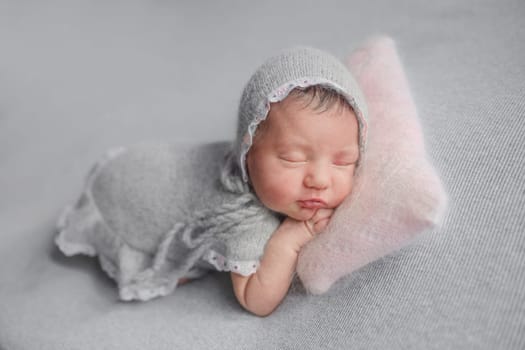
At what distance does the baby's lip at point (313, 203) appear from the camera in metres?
0.94

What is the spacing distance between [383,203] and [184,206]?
0.45 m

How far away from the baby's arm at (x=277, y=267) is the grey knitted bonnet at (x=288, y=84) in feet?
0.49

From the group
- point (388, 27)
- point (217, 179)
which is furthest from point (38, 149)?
point (388, 27)

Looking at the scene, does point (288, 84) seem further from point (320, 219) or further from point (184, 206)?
point (184, 206)

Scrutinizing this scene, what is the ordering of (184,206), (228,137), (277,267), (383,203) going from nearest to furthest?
(383,203) → (277,267) → (184,206) → (228,137)

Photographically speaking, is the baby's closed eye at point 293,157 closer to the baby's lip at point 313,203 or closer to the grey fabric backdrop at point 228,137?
the baby's lip at point 313,203

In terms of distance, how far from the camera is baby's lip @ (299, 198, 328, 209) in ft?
3.08

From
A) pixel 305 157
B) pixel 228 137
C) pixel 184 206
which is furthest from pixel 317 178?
pixel 228 137

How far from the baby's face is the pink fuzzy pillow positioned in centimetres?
4

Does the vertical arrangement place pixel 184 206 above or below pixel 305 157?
below

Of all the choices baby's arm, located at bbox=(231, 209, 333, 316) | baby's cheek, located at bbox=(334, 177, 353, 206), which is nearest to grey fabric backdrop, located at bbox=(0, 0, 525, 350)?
baby's arm, located at bbox=(231, 209, 333, 316)

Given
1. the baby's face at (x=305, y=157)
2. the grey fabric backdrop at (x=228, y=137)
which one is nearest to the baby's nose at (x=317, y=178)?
the baby's face at (x=305, y=157)

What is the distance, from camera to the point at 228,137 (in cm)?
161

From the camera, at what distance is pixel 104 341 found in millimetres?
1035
